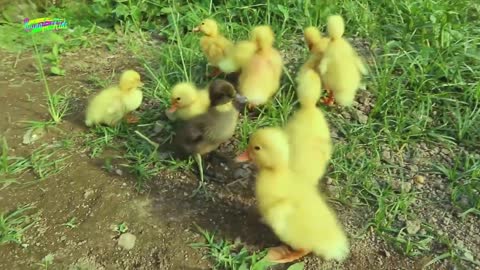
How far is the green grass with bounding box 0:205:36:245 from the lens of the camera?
2.29 meters

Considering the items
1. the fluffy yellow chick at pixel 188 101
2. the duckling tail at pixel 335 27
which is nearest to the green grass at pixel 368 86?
the fluffy yellow chick at pixel 188 101

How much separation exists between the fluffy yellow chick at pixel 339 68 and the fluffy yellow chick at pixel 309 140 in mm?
158

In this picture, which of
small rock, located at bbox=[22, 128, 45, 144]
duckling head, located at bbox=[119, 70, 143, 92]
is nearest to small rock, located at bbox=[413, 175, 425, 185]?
duckling head, located at bbox=[119, 70, 143, 92]

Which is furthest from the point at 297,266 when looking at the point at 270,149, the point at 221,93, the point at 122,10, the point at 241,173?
the point at 122,10

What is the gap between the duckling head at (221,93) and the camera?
2443 millimetres

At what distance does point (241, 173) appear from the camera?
2564 mm

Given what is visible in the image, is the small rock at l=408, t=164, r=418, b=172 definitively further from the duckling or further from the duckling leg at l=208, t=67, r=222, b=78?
the duckling leg at l=208, t=67, r=222, b=78

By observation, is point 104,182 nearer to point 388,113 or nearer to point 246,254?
point 246,254

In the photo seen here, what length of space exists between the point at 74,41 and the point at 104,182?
4.70 feet

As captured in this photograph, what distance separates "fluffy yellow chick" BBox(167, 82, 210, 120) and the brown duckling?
4cm

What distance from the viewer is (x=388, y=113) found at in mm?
2887

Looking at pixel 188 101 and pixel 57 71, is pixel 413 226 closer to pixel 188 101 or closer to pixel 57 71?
pixel 188 101

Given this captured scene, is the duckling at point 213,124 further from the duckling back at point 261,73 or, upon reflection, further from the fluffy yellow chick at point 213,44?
the fluffy yellow chick at point 213,44

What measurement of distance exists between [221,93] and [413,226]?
95 cm
